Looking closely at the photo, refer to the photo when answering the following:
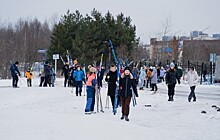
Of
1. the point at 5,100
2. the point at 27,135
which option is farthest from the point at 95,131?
the point at 5,100

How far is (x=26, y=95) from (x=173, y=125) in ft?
32.9

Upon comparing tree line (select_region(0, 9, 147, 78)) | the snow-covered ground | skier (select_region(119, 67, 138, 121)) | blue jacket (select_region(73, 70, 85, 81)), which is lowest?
the snow-covered ground

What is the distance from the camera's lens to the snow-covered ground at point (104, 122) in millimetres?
9203

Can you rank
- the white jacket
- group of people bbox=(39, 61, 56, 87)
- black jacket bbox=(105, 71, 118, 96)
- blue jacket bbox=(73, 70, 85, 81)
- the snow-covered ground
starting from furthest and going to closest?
group of people bbox=(39, 61, 56, 87) → blue jacket bbox=(73, 70, 85, 81) → the white jacket → black jacket bbox=(105, 71, 118, 96) → the snow-covered ground

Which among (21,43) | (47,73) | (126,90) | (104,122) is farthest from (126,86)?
(21,43)

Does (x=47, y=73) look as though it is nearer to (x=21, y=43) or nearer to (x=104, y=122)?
(x=104, y=122)

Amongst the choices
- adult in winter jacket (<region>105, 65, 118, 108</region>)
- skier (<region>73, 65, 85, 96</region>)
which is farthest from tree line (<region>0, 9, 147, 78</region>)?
adult in winter jacket (<region>105, 65, 118, 108</region>)

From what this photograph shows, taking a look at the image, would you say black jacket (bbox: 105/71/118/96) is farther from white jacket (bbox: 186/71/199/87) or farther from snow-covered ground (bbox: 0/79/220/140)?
white jacket (bbox: 186/71/199/87)

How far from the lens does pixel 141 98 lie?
20.5 meters

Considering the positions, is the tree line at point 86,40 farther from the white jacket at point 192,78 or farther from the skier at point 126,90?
the skier at point 126,90

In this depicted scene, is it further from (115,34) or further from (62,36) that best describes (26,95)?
(115,34)

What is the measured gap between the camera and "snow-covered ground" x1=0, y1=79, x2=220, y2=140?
362 inches

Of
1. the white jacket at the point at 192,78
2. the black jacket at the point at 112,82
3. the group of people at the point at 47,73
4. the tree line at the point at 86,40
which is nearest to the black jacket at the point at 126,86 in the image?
the black jacket at the point at 112,82

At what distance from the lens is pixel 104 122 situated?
1088cm
